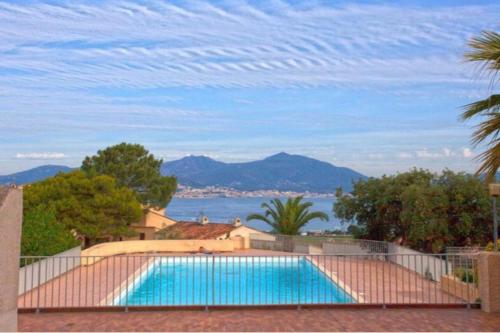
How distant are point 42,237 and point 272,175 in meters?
158

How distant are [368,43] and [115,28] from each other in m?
8.16

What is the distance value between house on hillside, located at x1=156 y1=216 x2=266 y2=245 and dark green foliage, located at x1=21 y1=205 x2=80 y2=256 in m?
12.9

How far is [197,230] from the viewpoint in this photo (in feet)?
114

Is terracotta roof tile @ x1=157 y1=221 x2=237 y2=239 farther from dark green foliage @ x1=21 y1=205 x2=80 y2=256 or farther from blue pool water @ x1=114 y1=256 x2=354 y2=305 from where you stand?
dark green foliage @ x1=21 y1=205 x2=80 y2=256

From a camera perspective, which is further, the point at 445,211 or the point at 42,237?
the point at 445,211

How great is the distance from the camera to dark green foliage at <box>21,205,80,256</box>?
16.4 meters

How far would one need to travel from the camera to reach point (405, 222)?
67.6 feet

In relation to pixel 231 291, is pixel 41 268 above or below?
above

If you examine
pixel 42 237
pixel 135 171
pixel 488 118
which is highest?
pixel 135 171

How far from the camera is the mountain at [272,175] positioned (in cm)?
16225

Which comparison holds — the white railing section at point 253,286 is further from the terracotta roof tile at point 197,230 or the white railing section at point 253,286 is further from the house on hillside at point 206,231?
the terracotta roof tile at point 197,230

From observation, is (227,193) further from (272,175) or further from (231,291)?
(231,291)

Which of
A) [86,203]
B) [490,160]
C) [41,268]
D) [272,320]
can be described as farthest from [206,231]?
[490,160]

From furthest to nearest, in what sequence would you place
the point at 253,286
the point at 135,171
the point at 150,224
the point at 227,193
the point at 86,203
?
the point at 227,193 → the point at 150,224 → the point at 135,171 → the point at 86,203 → the point at 253,286
